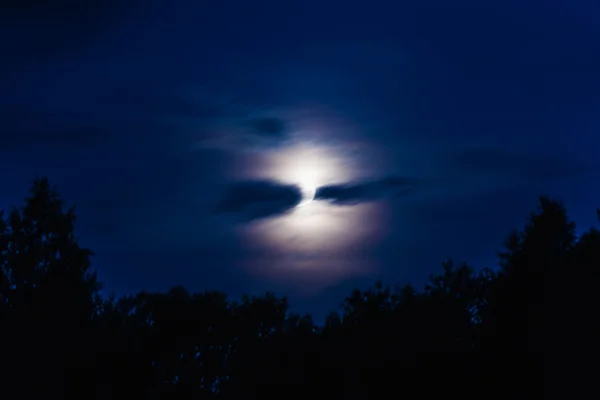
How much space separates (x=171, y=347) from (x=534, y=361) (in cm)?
2408

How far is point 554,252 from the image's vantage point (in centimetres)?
2930

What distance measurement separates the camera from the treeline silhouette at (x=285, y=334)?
26672mm

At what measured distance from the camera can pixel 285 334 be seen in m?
39.7

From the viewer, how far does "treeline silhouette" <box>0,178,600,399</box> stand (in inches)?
1050

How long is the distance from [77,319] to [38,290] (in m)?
2.58

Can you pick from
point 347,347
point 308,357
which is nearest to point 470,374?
point 347,347

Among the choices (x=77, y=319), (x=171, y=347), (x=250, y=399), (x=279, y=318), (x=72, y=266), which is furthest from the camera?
(x=279, y=318)

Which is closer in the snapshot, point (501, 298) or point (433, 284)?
point (501, 298)

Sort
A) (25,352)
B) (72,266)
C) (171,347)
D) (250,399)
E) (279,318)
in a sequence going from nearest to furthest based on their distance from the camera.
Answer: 1. (25,352)
2. (72,266)
3. (250,399)
4. (171,347)
5. (279,318)

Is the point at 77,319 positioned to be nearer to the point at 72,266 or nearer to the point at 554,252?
the point at 72,266

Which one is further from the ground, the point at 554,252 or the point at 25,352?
the point at 554,252

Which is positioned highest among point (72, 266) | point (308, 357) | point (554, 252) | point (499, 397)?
point (72, 266)

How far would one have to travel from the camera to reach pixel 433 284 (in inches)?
1817

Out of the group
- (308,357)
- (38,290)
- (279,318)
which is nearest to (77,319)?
(38,290)
